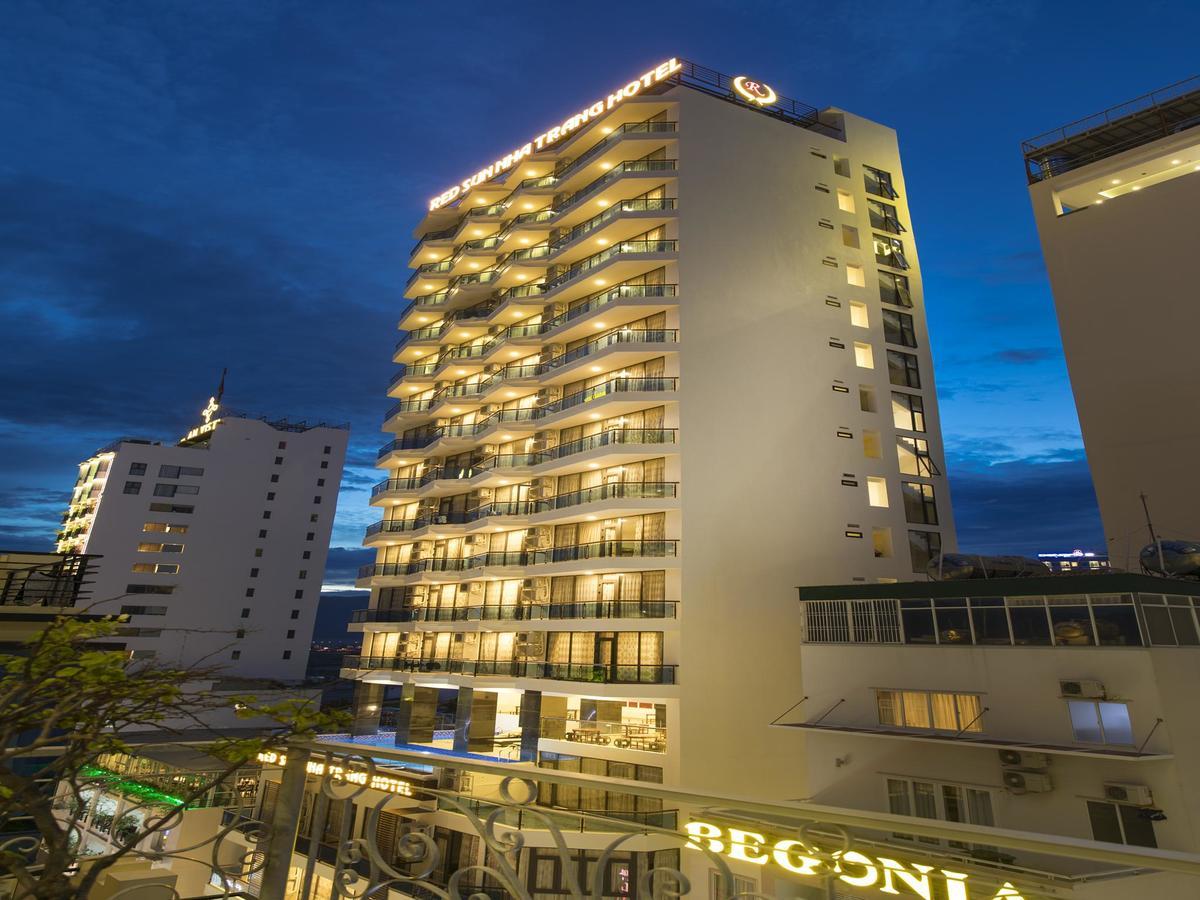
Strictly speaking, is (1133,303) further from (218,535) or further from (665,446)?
(218,535)

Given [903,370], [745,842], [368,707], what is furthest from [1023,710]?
[368,707]

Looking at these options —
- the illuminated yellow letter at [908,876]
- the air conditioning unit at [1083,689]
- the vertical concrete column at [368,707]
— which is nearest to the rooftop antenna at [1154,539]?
the air conditioning unit at [1083,689]

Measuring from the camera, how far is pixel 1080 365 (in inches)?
1252

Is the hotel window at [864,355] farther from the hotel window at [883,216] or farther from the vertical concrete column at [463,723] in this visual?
the vertical concrete column at [463,723]

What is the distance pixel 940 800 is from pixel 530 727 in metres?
16.3

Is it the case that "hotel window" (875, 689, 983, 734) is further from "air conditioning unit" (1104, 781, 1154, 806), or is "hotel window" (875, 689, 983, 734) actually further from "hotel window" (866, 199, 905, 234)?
"hotel window" (866, 199, 905, 234)

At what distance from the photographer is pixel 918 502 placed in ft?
111

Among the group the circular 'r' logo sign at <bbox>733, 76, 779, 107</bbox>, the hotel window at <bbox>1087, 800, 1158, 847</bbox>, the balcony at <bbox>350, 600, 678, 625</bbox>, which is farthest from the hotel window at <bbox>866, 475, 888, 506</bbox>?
the circular 'r' logo sign at <bbox>733, 76, 779, 107</bbox>

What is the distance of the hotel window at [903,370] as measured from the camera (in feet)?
117

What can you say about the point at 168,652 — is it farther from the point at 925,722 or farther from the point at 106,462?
the point at 925,722

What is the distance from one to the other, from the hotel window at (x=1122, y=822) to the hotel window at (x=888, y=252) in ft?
92.4

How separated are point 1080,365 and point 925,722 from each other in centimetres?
2094

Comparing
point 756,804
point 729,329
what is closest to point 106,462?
point 729,329

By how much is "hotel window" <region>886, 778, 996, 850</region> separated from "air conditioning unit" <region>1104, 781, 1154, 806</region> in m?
2.76
